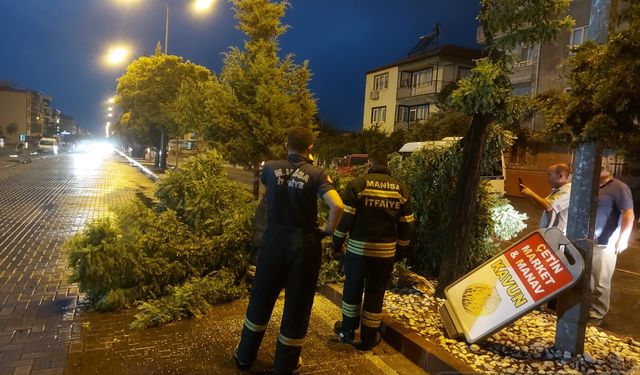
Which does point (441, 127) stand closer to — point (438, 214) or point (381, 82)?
point (381, 82)

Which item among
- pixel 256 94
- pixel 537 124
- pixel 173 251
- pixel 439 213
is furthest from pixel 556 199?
pixel 537 124

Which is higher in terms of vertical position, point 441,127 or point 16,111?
point 16,111

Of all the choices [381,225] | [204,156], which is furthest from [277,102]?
[381,225]

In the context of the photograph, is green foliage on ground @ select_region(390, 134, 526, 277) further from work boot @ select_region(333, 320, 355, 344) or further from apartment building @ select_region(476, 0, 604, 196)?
apartment building @ select_region(476, 0, 604, 196)

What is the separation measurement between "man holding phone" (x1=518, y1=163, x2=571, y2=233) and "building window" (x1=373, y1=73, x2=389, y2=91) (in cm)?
3578

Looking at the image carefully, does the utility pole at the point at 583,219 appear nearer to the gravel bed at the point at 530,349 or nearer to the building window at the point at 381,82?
the gravel bed at the point at 530,349

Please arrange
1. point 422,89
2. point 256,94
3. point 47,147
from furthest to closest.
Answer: point 47,147, point 422,89, point 256,94

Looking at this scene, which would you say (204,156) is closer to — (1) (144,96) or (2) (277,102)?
(2) (277,102)

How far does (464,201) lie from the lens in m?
5.37

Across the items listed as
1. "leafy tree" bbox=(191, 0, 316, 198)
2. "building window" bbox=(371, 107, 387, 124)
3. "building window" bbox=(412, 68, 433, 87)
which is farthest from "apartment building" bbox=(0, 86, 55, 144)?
"leafy tree" bbox=(191, 0, 316, 198)

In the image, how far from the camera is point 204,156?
700cm

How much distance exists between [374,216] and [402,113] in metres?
36.7

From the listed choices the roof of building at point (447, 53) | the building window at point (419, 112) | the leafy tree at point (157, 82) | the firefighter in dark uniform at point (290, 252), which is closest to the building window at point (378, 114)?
the building window at point (419, 112)

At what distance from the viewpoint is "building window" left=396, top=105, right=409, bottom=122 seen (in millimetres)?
39875
